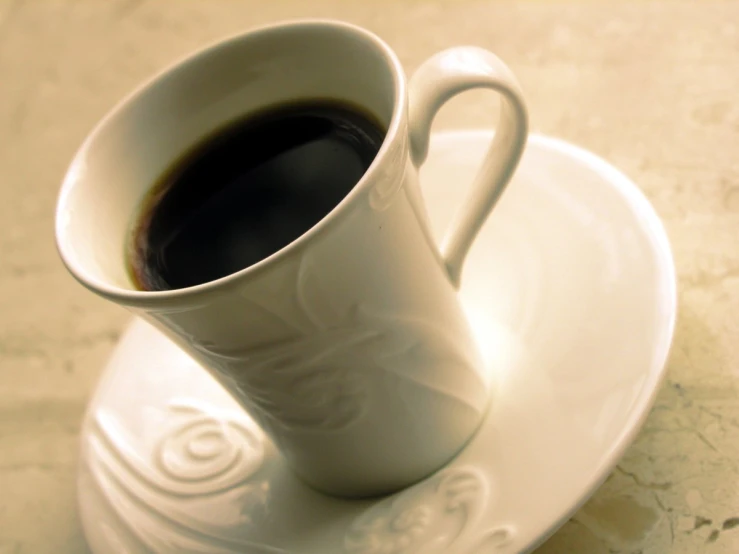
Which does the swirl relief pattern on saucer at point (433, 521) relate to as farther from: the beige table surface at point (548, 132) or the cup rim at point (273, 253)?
the cup rim at point (273, 253)

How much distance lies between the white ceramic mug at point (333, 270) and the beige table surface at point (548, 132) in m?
0.13

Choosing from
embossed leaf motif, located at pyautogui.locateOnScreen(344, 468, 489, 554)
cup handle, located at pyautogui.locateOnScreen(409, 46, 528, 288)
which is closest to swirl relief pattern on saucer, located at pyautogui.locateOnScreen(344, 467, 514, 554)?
embossed leaf motif, located at pyautogui.locateOnScreen(344, 468, 489, 554)

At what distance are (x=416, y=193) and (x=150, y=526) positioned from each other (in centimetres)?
28

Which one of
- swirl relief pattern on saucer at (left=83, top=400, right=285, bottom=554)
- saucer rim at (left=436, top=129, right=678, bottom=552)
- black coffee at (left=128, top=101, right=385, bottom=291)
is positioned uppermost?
black coffee at (left=128, top=101, right=385, bottom=291)

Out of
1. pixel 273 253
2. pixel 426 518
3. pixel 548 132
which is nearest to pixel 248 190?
pixel 273 253

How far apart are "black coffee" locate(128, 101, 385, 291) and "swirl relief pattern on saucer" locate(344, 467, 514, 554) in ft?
0.56

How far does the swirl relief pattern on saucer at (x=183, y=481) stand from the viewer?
493 millimetres

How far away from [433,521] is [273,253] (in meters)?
0.18

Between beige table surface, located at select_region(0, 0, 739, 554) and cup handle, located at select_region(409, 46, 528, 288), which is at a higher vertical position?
cup handle, located at select_region(409, 46, 528, 288)

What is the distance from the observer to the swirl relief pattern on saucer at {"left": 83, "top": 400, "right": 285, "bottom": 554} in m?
0.49

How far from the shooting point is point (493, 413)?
0.50 meters

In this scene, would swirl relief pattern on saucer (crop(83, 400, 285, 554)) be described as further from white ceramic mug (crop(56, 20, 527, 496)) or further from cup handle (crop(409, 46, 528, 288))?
cup handle (crop(409, 46, 528, 288))

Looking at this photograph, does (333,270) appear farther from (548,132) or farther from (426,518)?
(548,132)

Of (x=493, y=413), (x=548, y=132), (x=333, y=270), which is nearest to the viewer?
(x=333, y=270)
